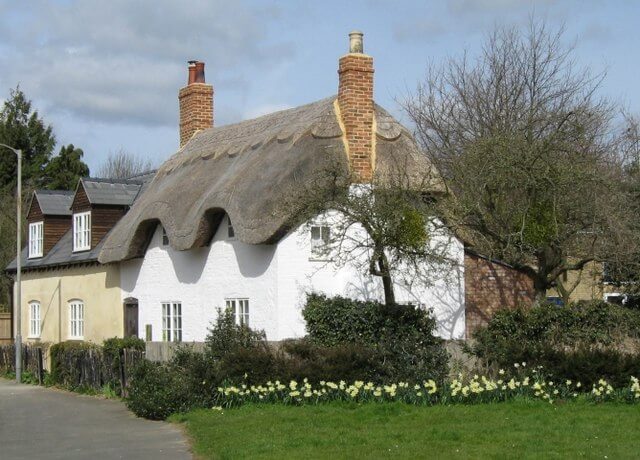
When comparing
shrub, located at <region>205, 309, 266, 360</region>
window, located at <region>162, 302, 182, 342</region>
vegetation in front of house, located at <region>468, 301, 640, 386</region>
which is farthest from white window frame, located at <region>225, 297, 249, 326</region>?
vegetation in front of house, located at <region>468, 301, 640, 386</region>

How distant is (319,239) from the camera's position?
23203mm

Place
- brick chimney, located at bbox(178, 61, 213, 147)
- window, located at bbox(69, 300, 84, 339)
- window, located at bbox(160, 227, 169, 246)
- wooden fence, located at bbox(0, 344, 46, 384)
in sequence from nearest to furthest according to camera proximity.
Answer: window, located at bbox(160, 227, 169, 246) < wooden fence, located at bbox(0, 344, 46, 384) < window, located at bbox(69, 300, 84, 339) < brick chimney, located at bbox(178, 61, 213, 147)

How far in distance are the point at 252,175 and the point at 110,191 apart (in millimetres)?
9618

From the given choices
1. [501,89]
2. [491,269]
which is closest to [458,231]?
[491,269]

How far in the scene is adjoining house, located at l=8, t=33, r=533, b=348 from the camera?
901 inches

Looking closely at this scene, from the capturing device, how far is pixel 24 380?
30.5 meters

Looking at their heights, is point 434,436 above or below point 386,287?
below

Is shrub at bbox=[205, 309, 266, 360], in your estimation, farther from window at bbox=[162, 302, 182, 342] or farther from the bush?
window at bbox=[162, 302, 182, 342]

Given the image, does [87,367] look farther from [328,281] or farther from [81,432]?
[81,432]

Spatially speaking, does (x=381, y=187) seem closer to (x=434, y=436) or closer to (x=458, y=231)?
(x=458, y=231)

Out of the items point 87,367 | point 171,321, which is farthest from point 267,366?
point 171,321

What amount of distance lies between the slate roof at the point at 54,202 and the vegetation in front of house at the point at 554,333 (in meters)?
19.2

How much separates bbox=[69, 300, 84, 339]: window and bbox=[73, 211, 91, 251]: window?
1.71 m

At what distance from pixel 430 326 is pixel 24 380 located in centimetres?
1440
